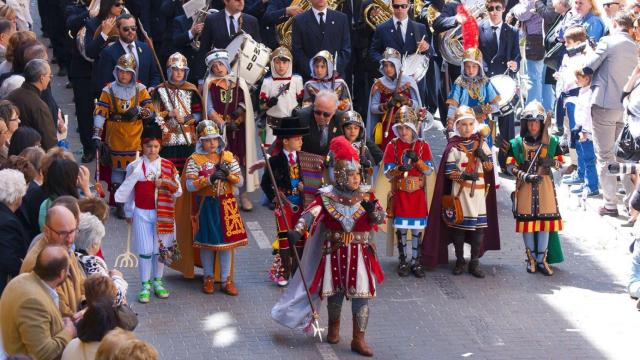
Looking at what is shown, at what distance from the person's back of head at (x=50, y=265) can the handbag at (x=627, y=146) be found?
7702 millimetres

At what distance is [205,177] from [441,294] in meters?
2.51

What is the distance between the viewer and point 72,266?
8.35 metres

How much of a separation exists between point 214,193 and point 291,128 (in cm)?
93

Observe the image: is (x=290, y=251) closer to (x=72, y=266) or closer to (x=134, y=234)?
(x=134, y=234)

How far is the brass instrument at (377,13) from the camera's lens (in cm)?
1683

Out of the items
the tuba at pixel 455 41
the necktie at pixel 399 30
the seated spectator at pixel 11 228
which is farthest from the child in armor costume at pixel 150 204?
the tuba at pixel 455 41

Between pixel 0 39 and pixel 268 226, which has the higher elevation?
pixel 0 39

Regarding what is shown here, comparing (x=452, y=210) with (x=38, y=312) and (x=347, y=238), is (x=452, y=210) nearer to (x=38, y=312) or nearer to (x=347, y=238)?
(x=347, y=238)

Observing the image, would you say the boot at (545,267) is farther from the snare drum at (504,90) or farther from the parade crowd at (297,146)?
the snare drum at (504,90)

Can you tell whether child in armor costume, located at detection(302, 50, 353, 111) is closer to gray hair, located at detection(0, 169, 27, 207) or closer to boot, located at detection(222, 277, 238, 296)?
boot, located at detection(222, 277, 238, 296)

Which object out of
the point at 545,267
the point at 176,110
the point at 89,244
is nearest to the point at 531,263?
the point at 545,267

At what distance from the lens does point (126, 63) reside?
1386cm

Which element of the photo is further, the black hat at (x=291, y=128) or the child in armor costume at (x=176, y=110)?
the child in armor costume at (x=176, y=110)

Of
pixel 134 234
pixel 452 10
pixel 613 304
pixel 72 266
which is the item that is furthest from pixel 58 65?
Result: pixel 72 266
